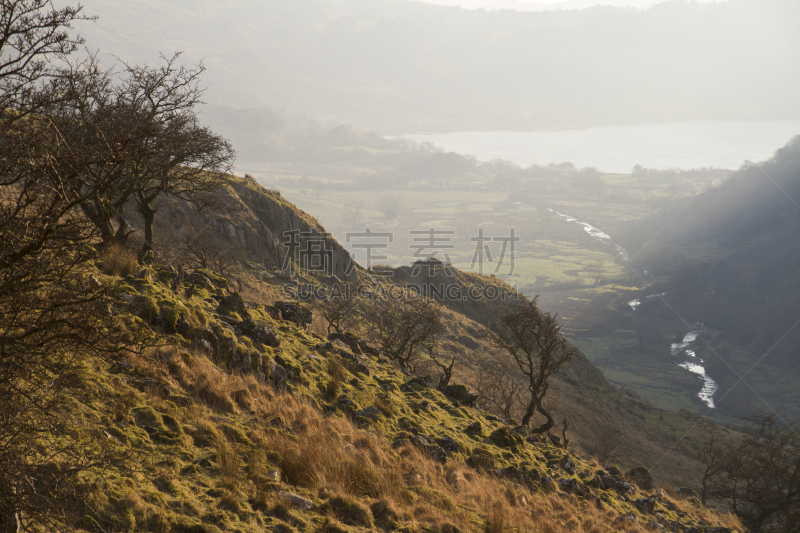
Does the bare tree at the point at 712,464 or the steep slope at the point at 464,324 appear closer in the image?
the bare tree at the point at 712,464

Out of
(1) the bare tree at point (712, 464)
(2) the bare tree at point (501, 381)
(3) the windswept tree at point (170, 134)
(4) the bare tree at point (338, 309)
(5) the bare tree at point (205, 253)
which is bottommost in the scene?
(1) the bare tree at point (712, 464)

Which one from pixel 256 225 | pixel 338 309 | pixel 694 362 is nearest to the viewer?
pixel 338 309

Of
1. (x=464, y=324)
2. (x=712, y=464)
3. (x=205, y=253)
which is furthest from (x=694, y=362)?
(x=205, y=253)

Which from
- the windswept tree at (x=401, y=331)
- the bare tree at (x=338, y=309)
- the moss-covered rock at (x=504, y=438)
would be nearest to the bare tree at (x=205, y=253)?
the bare tree at (x=338, y=309)

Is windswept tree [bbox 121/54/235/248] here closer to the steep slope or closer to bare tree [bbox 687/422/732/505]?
the steep slope

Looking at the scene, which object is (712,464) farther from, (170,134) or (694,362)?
(694,362)

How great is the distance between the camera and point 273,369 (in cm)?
1199

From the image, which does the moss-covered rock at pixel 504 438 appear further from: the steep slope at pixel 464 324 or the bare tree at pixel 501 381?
the bare tree at pixel 501 381

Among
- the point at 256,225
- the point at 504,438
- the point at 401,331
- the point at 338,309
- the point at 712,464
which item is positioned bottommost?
the point at 712,464

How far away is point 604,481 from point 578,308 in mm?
192318

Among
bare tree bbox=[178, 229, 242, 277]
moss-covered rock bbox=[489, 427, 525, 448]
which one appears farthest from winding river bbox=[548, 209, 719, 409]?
bare tree bbox=[178, 229, 242, 277]

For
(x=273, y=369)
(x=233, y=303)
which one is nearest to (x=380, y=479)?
(x=273, y=369)

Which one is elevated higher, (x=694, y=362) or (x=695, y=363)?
(x=694, y=362)

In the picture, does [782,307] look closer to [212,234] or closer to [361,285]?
[361,285]
